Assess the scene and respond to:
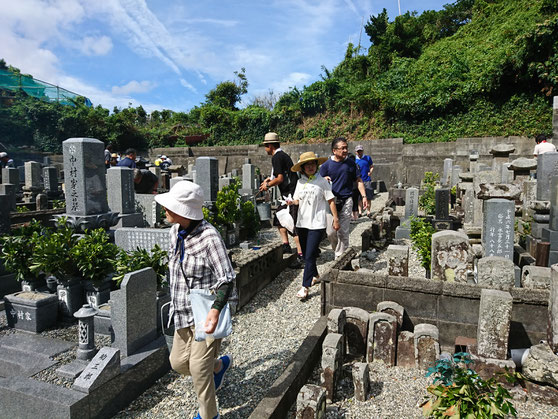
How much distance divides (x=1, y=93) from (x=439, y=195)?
1232 inches

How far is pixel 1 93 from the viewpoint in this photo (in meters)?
26.6

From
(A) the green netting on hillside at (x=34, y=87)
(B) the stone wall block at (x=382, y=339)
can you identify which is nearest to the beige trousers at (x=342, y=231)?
(B) the stone wall block at (x=382, y=339)

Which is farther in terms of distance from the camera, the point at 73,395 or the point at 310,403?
the point at 73,395

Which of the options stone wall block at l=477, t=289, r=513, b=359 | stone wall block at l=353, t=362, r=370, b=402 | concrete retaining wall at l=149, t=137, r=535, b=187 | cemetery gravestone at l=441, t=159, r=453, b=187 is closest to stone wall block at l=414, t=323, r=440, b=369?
stone wall block at l=477, t=289, r=513, b=359

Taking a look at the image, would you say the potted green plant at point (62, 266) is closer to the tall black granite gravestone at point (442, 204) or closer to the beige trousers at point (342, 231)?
the beige trousers at point (342, 231)

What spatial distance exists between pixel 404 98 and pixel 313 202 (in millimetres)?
17338

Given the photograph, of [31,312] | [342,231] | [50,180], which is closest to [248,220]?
[342,231]

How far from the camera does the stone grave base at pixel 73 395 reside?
8.77 ft

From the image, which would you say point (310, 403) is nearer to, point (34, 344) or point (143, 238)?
point (34, 344)

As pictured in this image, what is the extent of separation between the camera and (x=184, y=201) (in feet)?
7.96

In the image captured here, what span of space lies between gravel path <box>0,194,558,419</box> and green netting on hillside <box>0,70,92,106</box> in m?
29.6

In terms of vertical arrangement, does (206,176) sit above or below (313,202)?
above

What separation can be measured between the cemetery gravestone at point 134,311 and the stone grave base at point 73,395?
0.16 meters

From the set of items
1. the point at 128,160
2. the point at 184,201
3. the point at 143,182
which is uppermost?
the point at 128,160
